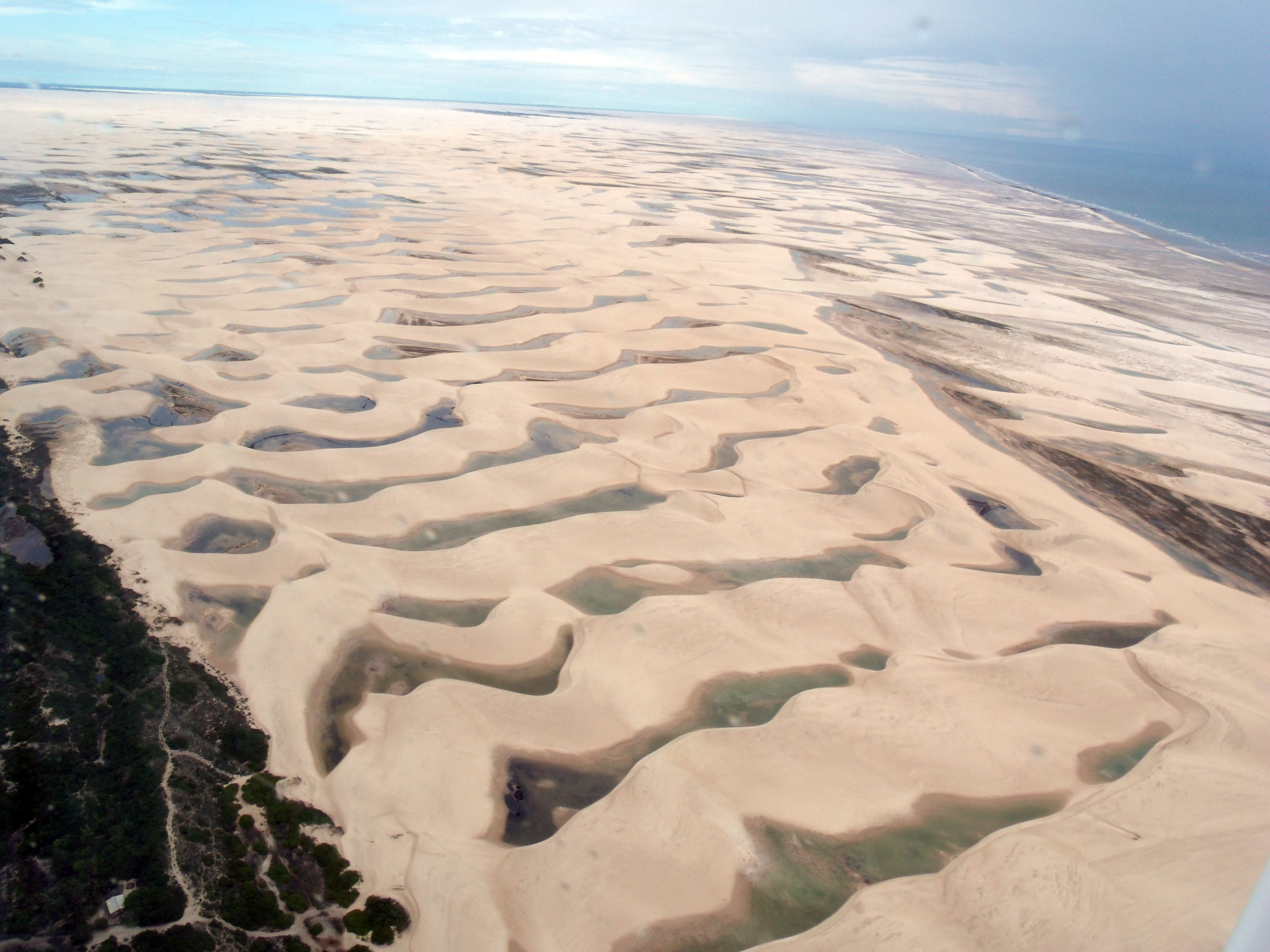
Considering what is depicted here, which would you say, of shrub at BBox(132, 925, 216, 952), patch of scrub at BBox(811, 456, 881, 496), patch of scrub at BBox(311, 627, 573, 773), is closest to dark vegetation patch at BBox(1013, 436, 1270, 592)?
patch of scrub at BBox(811, 456, 881, 496)

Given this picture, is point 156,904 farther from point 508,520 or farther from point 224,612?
point 508,520

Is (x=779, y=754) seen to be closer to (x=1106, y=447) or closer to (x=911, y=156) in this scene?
(x=1106, y=447)

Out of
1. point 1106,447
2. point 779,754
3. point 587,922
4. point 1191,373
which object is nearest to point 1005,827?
point 779,754

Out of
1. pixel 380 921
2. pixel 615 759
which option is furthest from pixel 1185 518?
pixel 380 921

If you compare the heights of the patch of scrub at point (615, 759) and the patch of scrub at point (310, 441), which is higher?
the patch of scrub at point (310, 441)

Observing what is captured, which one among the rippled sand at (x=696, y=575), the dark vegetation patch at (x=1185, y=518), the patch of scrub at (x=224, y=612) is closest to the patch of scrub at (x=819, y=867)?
the rippled sand at (x=696, y=575)

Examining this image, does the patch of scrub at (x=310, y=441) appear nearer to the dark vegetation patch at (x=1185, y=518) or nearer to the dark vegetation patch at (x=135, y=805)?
the dark vegetation patch at (x=135, y=805)
